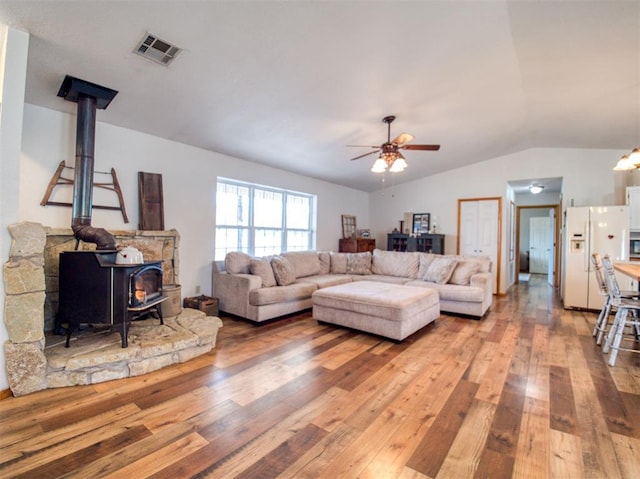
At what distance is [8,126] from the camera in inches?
85.5

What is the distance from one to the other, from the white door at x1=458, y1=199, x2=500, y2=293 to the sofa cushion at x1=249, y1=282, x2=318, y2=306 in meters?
3.99

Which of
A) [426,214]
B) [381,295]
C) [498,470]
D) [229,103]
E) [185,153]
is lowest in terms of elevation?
[498,470]

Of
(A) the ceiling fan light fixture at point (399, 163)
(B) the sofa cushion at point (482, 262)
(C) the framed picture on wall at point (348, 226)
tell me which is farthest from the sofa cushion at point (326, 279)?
(A) the ceiling fan light fixture at point (399, 163)

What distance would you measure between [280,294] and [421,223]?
14.8 feet

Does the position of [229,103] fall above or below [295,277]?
above

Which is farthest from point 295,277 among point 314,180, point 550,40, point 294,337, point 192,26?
point 550,40

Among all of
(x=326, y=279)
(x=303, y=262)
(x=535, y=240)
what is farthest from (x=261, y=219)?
(x=535, y=240)

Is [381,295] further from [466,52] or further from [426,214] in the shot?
[426,214]

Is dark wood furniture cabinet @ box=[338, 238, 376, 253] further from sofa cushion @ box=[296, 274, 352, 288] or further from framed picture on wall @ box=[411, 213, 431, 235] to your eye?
sofa cushion @ box=[296, 274, 352, 288]

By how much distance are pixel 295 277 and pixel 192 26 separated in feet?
11.8

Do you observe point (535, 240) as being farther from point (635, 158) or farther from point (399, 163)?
point (399, 163)

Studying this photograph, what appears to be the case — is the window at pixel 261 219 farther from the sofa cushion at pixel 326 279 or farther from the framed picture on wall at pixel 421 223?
the framed picture on wall at pixel 421 223

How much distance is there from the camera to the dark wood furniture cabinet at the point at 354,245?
7.12 metres

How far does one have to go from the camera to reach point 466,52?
2.80 meters
